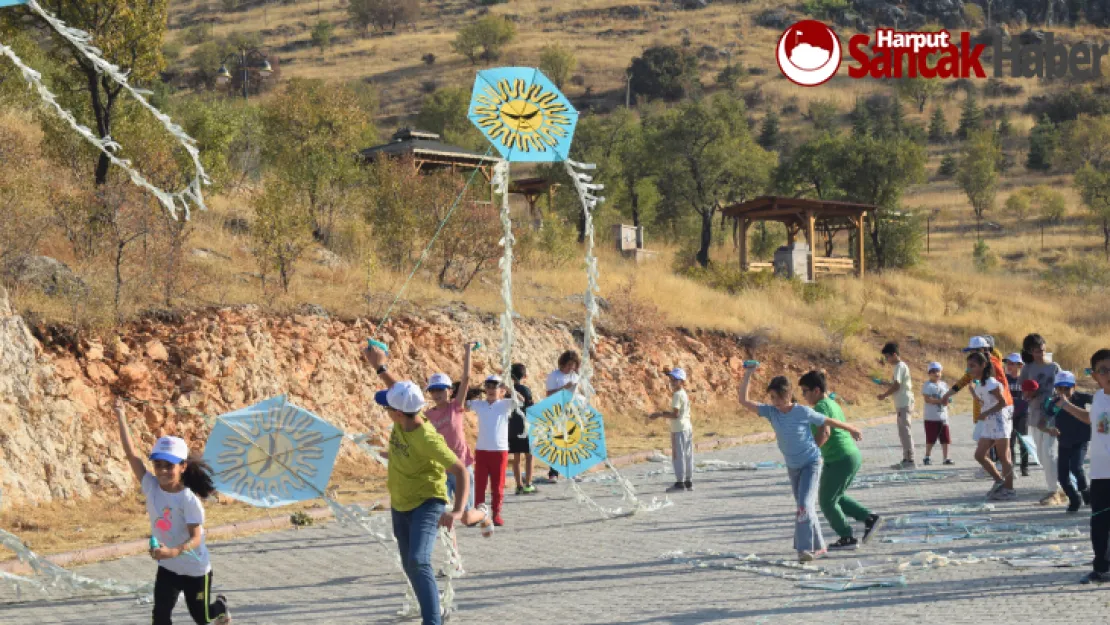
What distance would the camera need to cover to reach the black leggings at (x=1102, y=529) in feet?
27.6

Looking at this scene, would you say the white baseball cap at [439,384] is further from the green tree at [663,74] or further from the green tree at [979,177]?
the green tree at [663,74]

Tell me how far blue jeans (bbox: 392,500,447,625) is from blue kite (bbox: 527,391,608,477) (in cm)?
567

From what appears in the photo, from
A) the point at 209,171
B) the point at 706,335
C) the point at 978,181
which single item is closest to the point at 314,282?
the point at 209,171

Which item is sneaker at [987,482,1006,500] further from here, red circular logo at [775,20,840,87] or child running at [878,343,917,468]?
red circular logo at [775,20,840,87]

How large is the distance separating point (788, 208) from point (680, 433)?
29152 millimetres

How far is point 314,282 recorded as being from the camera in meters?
22.3

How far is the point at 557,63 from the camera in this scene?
85.8m

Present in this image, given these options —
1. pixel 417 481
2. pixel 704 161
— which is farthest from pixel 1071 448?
pixel 704 161

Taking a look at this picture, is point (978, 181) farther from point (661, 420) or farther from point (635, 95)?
point (661, 420)

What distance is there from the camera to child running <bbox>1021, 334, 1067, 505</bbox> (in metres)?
12.4

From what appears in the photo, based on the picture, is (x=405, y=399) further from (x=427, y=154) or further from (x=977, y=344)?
(x=427, y=154)

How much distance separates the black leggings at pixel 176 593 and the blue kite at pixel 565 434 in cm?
616

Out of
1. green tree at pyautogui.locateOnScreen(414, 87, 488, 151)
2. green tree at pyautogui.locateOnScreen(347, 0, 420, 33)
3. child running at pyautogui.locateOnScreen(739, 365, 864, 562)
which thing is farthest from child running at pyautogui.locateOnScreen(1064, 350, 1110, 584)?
green tree at pyautogui.locateOnScreen(347, 0, 420, 33)

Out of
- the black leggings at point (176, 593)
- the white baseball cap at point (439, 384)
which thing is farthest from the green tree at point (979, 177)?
the black leggings at point (176, 593)
